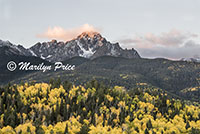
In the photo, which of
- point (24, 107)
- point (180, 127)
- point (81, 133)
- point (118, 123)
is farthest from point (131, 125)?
point (24, 107)

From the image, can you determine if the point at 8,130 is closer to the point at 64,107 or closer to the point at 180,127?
the point at 64,107

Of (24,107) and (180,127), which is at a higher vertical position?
(24,107)

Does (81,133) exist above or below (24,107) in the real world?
below

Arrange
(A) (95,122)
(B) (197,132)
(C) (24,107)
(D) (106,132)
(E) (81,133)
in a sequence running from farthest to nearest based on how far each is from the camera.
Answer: (C) (24,107), (A) (95,122), (B) (197,132), (D) (106,132), (E) (81,133)

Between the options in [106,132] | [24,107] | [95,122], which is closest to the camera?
[106,132]

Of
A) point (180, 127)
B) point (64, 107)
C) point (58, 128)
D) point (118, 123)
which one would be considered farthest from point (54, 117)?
point (180, 127)

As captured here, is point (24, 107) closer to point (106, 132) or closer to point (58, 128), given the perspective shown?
point (58, 128)

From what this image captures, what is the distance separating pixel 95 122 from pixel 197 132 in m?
76.4

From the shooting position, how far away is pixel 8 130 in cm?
14200

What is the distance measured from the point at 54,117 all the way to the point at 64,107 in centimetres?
1294

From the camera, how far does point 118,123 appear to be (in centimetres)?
19500

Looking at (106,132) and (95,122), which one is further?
(95,122)

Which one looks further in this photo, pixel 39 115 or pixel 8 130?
pixel 39 115

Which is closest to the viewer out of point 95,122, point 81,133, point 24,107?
point 81,133
